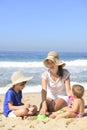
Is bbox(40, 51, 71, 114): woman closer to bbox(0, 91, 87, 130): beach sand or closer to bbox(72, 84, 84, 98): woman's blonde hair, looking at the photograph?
bbox(72, 84, 84, 98): woman's blonde hair

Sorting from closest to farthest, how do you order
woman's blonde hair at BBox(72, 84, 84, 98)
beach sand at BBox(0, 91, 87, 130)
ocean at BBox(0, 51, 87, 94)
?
1. beach sand at BBox(0, 91, 87, 130)
2. woman's blonde hair at BBox(72, 84, 84, 98)
3. ocean at BBox(0, 51, 87, 94)

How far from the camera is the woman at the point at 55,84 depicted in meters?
6.33

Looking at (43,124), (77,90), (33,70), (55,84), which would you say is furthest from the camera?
(33,70)

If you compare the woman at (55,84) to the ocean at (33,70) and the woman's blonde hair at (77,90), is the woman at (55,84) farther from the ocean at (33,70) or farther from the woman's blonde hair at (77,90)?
the ocean at (33,70)

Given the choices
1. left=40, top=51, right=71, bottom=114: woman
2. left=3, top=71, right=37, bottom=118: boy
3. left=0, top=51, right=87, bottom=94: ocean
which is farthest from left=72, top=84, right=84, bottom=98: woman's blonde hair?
left=0, top=51, right=87, bottom=94: ocean

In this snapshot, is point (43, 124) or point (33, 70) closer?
point (43, 124)

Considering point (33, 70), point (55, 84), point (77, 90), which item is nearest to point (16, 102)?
point (55, 84)

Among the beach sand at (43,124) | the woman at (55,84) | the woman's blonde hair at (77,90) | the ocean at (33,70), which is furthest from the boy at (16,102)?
the ocean at (33,70)

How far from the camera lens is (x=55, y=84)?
21.0 ft

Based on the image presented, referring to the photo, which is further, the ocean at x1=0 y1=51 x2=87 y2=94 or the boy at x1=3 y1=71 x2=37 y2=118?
the ocean at x1=0 y1=51 x2=87 y2=94

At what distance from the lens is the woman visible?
6.33 m

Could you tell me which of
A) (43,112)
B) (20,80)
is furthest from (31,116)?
(20,80)

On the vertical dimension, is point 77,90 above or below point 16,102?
above

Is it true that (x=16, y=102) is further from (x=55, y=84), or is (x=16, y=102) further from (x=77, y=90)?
(x=77, y=90)
